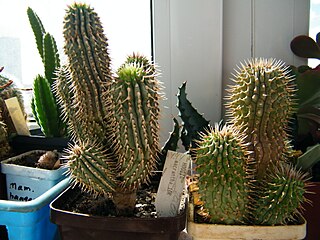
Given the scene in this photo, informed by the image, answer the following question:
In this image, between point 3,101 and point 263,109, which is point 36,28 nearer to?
point 3,101

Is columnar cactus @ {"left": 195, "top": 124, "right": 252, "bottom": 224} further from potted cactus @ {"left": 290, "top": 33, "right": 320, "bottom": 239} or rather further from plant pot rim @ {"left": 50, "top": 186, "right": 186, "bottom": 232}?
potted cactus @ {"left": 290, "top": 33, "right": 320, "bottom": 239}

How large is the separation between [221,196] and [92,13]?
363 mm

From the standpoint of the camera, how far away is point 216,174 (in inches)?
20.6

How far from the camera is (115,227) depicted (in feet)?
1.70

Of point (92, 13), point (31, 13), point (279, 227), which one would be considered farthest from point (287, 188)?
point (31, 13)

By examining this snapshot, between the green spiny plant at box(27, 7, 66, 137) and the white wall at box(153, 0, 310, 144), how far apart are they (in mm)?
280

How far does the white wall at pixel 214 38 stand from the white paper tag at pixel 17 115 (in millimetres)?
366

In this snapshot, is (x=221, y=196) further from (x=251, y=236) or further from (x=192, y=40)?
(x=192, y=40)

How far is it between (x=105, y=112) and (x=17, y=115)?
0.39m

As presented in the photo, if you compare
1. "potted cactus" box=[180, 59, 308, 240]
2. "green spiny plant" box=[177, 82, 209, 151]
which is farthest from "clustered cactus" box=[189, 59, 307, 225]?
"green spiny plant" box=[177, 82, 209, 151]

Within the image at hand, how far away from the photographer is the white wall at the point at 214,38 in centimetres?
90

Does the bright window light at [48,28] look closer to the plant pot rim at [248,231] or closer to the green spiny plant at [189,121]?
the green spiny plant at [189,121]

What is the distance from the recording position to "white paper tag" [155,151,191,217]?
56 centimetres

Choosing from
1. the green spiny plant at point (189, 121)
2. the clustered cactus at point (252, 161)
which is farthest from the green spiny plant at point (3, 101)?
the clustered cactus at point (252, 161)
